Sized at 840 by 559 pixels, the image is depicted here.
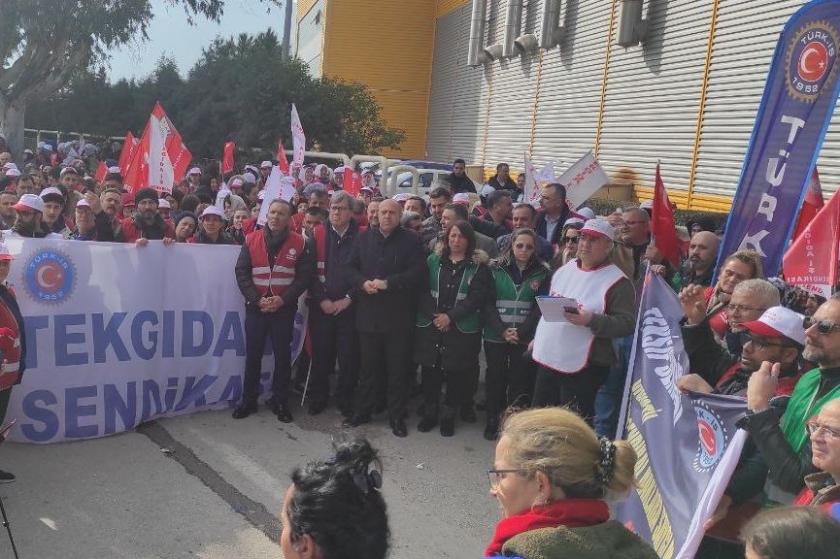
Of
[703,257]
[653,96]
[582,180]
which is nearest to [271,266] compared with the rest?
[703,257]

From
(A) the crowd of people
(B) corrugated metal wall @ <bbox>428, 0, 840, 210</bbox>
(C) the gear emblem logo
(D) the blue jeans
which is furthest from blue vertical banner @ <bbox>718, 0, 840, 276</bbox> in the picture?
(B) corrugated metal wall @ <bbox>428, 0, 840, 210</bbox>

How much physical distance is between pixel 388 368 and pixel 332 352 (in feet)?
2.05

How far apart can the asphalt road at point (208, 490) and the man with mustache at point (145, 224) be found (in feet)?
7.14

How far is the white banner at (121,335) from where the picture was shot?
5.96 m

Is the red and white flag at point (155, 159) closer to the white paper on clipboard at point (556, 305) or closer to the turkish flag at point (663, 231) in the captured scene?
the turkish flag at point (663, 231)

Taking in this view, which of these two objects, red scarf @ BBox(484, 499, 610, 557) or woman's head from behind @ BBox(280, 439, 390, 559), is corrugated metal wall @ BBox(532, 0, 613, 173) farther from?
woman's head from behind @ BBox(280, 439, 390, 559)

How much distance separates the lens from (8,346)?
16.4 ft

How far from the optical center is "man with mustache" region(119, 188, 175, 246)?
8.12 metres

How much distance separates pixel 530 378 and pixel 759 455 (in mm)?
3756

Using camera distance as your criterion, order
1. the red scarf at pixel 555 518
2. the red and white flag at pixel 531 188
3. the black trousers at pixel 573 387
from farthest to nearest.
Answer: the red and white flag at pixel 531 188, the black trousers at pixel 573 387, the red scarf at pixel 555 518

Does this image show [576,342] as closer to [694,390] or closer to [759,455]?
[694,390]

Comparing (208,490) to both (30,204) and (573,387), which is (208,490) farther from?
(30,204)

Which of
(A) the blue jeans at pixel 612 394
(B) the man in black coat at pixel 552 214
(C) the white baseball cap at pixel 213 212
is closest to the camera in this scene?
(A) the blue jeans at pixel 612 394

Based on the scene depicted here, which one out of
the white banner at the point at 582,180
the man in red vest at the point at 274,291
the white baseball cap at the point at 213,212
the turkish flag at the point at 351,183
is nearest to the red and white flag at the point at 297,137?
the turkish flag at the point at 351,183
